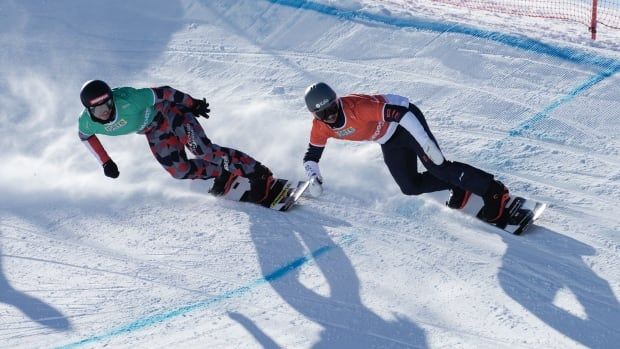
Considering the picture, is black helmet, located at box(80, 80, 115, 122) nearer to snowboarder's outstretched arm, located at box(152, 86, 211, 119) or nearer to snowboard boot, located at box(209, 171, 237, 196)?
snowboarder's outstretched arm, located at box(152, 86, 211, 119)

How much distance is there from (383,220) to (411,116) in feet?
3.78

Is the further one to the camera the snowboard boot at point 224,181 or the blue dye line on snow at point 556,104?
the blue dye line on snow at point 556,104

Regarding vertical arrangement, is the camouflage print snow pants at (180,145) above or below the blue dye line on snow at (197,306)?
above

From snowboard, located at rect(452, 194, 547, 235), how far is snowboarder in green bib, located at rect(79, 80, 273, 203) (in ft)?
6.94

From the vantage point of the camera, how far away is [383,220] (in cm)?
698

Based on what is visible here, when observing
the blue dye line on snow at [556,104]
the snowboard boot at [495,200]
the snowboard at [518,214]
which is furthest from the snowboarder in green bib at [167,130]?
the blue dye line on snow at [556,104]

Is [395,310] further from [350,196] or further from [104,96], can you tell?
[104,96]

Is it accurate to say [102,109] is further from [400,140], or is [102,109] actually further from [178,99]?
[400,140]

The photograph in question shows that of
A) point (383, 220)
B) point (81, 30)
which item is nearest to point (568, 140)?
point (383, 220)

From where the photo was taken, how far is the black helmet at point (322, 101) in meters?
6.06

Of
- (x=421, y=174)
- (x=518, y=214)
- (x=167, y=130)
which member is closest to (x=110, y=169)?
(x=167, y=130)

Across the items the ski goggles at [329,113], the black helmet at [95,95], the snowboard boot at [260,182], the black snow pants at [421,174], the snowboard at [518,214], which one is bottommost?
the snowboard at [518,214]

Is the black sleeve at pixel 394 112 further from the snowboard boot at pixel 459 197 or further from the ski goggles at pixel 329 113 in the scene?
the snowboard boot at pixel 459 197

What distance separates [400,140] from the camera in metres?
6.53
